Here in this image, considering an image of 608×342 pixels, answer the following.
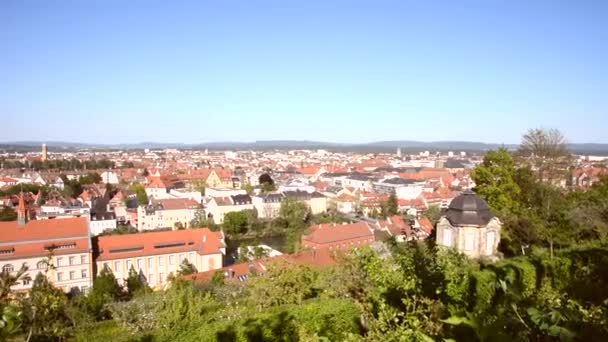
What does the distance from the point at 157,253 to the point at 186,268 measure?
2.66 m

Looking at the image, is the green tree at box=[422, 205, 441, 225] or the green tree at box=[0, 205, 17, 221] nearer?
the green tree at box=[422, 205, 441, 225]

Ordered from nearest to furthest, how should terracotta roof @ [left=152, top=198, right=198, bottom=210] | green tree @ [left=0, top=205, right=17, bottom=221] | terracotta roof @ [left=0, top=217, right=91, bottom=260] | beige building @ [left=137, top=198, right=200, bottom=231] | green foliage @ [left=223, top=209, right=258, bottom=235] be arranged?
terracotta roof @ [left=0, top=217, right=91, bottom=260] → green tree @ [left=0, top=205, right=17, bottom=221] → green foliage @ [left=223, top=209, right=258, bottom=235] → beige building @ [left=137, top=198, right=200, bottom=231] → terracotta roof @ [left=152, top=198, right=198, bottom=210]

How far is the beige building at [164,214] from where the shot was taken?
55.5 metres

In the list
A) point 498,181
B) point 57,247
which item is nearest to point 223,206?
point 57,247

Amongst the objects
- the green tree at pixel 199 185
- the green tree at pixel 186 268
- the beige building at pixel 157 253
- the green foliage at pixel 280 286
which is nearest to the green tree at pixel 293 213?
the beige building at pixel 157 253

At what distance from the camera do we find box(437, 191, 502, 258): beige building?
16297 mm

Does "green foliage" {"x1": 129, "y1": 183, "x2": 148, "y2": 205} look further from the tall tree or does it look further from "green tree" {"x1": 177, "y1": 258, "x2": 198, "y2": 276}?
the tall tree

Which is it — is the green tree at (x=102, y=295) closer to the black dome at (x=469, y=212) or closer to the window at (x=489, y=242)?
the black dome at (x=469, y=212)

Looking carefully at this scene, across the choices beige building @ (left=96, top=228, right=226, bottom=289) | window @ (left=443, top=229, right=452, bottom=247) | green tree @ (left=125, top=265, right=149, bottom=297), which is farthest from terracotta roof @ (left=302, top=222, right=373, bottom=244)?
window @ (left=443, top=229, right=452, bottom=247)

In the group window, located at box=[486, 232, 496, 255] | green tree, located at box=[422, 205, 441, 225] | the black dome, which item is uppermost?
the black dome

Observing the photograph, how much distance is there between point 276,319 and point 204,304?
3527 mm

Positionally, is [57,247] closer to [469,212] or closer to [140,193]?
[469,212]

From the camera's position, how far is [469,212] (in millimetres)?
16484

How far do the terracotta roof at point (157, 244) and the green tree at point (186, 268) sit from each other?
40.4 inches
